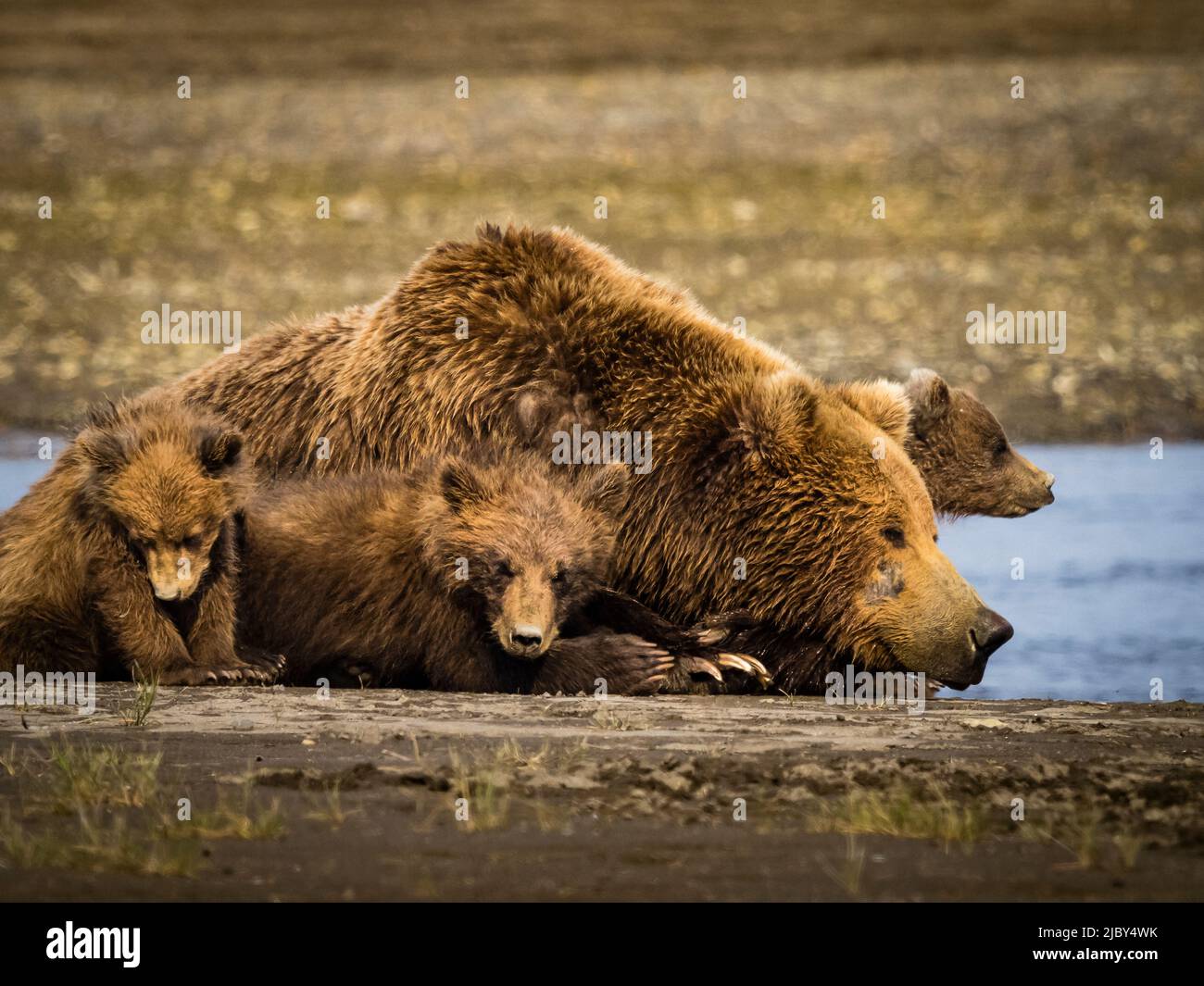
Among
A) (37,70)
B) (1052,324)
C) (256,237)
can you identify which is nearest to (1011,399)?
(1052,324)

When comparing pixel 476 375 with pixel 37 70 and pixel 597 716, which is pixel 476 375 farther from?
pixel 37 70

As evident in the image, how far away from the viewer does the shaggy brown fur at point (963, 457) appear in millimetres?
9789

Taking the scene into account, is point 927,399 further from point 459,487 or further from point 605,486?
point 459,487

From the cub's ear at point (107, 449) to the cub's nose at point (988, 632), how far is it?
3.33 metres

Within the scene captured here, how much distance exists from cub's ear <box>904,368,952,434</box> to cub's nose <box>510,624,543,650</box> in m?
2.90

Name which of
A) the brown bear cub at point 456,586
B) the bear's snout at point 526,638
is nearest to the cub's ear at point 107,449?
the brown bear cub at point 456,586

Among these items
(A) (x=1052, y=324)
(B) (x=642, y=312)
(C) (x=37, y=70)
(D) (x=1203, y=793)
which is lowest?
(D) (x=1203, y=793)

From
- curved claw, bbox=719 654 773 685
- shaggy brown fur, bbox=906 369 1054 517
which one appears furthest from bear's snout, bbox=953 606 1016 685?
shaggy brown fur, bbox=906 369 1054 517

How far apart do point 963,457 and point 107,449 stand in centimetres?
419

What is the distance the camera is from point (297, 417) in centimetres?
923

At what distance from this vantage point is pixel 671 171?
26828 millimetres

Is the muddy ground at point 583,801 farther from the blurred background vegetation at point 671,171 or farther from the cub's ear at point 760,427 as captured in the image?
the blurred background vegetation at point 671,171

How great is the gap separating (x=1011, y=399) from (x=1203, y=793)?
1249 cm

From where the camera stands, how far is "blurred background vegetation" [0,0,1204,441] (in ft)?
66.1
